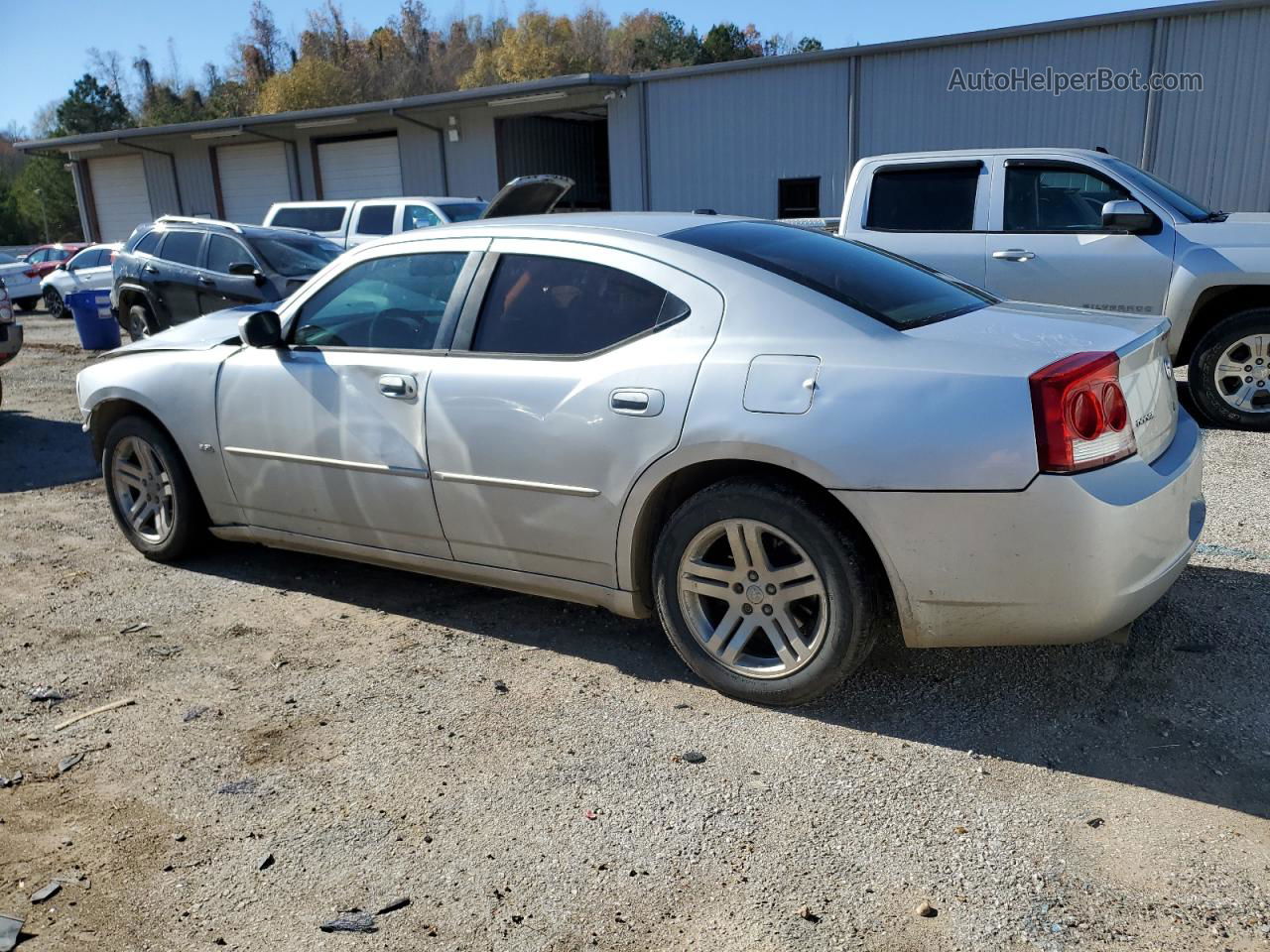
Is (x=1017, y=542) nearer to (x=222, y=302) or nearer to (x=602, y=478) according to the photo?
Result: (x=602, y=478)

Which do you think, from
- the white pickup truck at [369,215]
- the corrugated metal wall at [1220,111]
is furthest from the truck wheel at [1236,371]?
the corrugated metal wall at [1220,111]

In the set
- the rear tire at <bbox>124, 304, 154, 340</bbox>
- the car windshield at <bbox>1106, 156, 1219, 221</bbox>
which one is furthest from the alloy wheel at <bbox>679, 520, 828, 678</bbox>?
the rear tire at <bbox>124, 304, 154, 340</bbox>

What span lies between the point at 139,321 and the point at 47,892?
1210cm

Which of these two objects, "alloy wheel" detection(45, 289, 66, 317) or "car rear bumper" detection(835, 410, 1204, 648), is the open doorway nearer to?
"alloy wheel" detection(45, 289, 66, 317)

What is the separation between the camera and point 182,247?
42.0 ft

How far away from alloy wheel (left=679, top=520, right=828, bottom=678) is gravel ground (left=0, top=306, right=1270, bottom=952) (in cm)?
21

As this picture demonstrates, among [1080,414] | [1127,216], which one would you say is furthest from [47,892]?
[1127,216]

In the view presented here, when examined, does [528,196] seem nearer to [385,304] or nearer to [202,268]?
[385,304]

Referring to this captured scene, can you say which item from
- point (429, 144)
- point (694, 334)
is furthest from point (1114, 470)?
point (429, 144)

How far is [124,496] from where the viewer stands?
17.6 feet

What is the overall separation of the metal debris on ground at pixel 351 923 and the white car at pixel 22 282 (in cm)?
2536

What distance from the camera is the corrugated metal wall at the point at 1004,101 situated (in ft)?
54.4

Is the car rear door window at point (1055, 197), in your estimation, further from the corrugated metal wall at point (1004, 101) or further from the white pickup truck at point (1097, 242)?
the corrugated metal wall at point (1004, 101)

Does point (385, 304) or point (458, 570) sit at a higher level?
point (385, 304)
